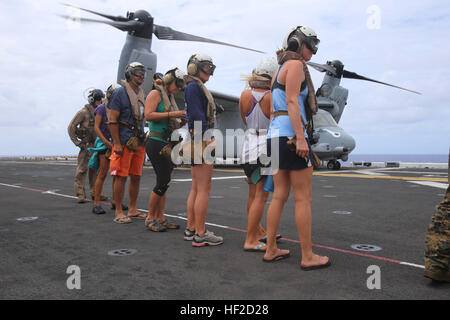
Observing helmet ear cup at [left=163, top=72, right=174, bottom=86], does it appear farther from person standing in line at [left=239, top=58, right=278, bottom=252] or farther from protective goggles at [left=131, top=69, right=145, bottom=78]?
Answer: person standing in line at [left=239, top=58, right=278, bottom=252]

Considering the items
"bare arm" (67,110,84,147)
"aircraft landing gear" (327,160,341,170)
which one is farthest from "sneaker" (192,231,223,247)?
"aircraft landing gear" (327,160,341,170)

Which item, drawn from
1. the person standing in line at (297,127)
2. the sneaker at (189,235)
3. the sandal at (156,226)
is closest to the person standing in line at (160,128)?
the sandal at (156,226)

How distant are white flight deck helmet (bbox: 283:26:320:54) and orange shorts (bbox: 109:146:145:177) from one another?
9.23 ft

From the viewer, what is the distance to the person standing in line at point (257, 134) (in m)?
3.46

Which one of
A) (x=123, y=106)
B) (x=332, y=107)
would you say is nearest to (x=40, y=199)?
(x=123, y=106)

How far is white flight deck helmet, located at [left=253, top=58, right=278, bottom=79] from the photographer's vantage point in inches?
136

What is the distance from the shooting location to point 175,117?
4.04m

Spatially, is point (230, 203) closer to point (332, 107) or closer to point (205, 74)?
point (205, 74)

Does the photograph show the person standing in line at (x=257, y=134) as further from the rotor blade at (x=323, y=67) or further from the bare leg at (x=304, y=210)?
the rotor blade at (x=323, y=67)

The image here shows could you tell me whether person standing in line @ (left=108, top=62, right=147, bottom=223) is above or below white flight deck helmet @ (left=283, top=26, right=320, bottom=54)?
below

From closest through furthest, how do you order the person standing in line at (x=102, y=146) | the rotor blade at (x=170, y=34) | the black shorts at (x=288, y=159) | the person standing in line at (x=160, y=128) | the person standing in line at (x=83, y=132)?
the black shorts at (x=288, y=159) < the person standing in line at (x=160, y=128) < the person standing in line at (x=102, y=146) < the person standing in line at (x=83, y=132) < the rotor blade at (x=170, y=34)

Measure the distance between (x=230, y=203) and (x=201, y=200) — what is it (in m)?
2.91

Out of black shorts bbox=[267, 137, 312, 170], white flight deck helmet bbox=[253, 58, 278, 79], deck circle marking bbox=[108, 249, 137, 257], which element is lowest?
deck circle marking bbox=[108, 249, 137, 257]
